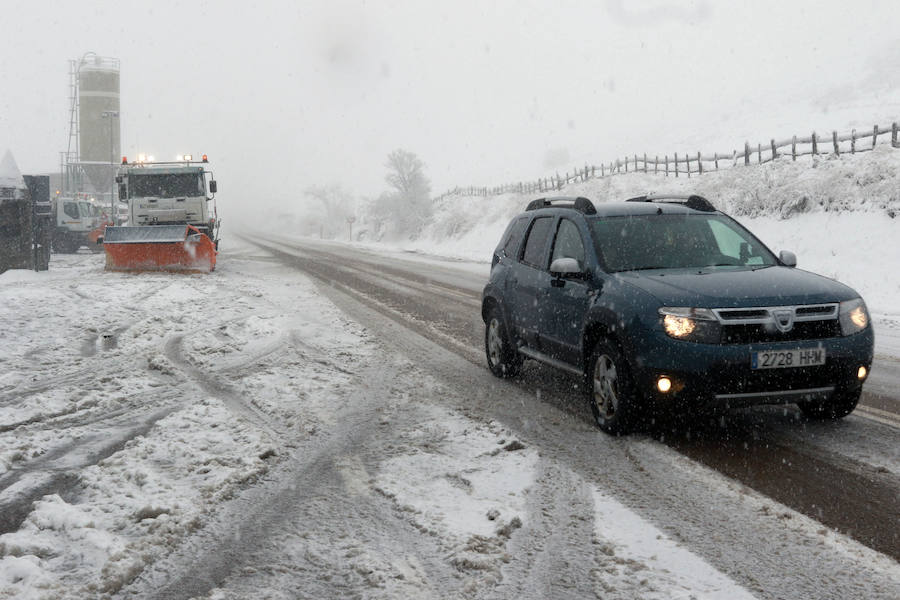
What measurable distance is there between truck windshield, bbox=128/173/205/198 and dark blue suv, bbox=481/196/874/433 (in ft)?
56.9

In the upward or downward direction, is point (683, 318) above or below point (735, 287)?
below

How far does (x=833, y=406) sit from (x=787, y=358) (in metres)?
1.00

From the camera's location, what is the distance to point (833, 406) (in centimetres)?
557

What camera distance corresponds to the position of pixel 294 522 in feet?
12.7

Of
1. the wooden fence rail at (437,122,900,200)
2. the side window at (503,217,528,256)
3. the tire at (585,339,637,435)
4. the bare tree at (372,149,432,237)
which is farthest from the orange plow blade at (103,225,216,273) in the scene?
the bare tree at (372,149,432,237)

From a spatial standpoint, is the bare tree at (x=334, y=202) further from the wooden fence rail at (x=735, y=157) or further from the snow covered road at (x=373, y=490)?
the snow covered road at (x=373, y=490)

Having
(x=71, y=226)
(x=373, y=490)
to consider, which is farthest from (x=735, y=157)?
(x=373, y=490)

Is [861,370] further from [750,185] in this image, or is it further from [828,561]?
[750,185]

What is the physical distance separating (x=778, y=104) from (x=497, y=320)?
8912cm

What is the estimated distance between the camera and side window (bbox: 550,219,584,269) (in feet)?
20.9

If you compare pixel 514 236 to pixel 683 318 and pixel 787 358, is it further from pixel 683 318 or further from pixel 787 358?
pixel 787 358

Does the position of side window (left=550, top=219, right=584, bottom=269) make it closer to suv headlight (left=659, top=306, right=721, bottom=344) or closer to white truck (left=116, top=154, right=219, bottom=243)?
suv headlight (left=659, top=306, right=721, bottom=344)

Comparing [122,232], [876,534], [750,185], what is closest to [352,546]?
[876,534]

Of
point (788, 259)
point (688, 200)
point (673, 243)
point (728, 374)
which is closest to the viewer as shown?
point (728, 374)
